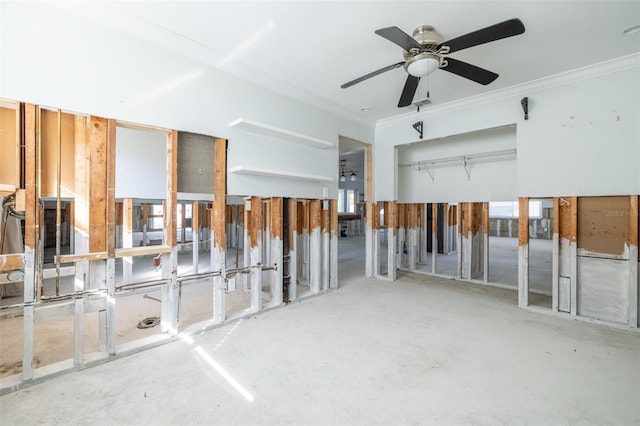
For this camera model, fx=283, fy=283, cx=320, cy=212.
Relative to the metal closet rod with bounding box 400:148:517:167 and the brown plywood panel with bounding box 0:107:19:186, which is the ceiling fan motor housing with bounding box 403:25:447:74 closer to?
the metal closet rod with bounding box 400:148:517:167

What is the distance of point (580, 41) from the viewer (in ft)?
9.05

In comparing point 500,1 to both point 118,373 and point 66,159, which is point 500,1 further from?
point 118,373

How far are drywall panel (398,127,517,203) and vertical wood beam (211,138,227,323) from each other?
3.95 meters

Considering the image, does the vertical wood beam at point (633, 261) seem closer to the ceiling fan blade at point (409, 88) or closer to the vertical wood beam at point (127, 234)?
the ceiling fan blade at point (409, 88)

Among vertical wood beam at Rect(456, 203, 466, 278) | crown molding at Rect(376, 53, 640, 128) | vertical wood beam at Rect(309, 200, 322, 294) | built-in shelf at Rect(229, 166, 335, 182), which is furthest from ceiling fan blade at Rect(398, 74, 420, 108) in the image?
vertical wood beam at Rect(456, 203, 466, 278)

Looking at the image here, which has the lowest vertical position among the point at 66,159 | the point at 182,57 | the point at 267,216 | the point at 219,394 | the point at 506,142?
the point at 219,394

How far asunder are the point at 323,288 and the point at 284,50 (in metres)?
3.21

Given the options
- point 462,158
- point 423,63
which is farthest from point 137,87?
point 462,158

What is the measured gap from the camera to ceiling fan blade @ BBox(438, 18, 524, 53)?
190 cm

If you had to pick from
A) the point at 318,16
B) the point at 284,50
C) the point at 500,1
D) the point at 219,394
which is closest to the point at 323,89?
the point at 284,50

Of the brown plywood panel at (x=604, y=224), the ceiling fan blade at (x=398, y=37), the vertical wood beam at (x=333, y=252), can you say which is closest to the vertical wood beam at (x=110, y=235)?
the ceiling fan blade at (x=398, y=37)

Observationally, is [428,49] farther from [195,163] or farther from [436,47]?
[195,163]

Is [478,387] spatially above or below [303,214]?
below

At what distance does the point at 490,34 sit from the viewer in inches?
80.4
